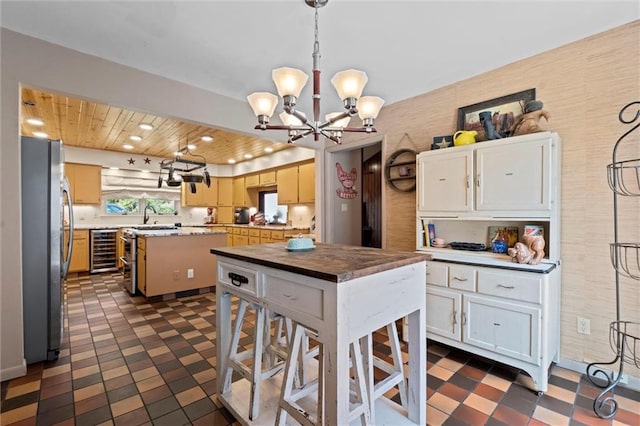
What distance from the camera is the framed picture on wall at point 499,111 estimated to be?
2359mm

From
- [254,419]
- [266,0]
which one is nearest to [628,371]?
[254,419]

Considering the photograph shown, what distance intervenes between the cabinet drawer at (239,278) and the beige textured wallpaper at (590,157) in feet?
7.49

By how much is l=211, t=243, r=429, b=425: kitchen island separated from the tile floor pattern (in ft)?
0.85

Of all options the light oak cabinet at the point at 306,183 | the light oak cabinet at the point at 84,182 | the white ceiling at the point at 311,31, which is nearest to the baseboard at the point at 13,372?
the white ceiling at the point at 311,31

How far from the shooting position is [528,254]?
6.48 ft

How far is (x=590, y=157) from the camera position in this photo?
81.1 inches

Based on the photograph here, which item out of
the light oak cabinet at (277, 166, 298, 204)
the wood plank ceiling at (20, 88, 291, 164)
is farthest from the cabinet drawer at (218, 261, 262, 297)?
the light oak cabinet at (277, 166, 298, 204)

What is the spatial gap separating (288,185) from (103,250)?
377 centimetres

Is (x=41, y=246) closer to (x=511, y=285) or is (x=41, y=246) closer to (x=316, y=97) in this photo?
(x=316, y=97)

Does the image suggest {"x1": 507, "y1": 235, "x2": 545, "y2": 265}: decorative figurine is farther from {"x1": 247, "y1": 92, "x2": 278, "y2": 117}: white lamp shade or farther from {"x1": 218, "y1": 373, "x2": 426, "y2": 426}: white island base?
{"x1": 247, "y1": 92, "x2": 278, "y2": 117}: white lamp shade

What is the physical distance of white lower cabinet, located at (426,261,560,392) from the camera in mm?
1861

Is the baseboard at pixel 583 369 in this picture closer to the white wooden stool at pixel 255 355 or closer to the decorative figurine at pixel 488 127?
the decorative figurine at pixel 488 127

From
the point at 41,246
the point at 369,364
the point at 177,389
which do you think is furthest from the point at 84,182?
the point at 369,364

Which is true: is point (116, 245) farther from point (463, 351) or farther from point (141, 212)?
point (463, 351)
